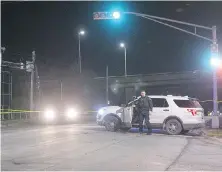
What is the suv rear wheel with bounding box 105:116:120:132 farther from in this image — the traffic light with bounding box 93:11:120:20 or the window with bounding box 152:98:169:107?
the traffic light with bounding box 93:11:120:20

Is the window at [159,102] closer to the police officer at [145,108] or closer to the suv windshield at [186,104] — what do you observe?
the suv windshield at [186,104]

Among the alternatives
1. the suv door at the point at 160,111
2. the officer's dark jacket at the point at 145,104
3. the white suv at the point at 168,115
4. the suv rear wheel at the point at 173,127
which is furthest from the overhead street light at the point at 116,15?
the suv rear wheel at the point at 173,127

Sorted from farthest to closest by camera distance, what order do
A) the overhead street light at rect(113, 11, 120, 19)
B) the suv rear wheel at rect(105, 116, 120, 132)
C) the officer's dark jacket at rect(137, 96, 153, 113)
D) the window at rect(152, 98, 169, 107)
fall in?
1. the overhead street light at rect(113, 11, 120, 19)
2. the suv rear wheel at rect(105, 116, 120, 132)
3. the window at rect(152, 98, 169, 107)
4. the officer's dark jacket at rect(137, 96, 153, 113)

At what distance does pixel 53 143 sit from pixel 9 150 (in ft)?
6.58

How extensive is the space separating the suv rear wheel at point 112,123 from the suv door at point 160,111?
1.57m

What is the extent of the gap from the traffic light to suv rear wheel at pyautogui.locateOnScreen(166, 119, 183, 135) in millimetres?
6440

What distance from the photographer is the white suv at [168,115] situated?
18.2 meters

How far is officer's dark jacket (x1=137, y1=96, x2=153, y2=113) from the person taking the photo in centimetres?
1769

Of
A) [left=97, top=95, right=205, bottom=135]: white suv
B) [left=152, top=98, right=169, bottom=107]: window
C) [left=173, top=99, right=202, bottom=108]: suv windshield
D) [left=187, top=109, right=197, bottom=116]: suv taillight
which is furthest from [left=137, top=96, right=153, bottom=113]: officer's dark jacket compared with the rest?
[left=187, top=109, right=197, bottom=116]: suv taillight

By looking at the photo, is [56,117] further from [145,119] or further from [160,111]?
[145,119]

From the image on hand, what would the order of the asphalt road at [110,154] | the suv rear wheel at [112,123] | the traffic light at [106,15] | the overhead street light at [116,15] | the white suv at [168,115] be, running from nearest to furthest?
1. the asphalt road at [110,154]
2. the white suv at [168,115]
3. the suv rear wheel at [112,123]
4. the traffic light at [106,15]
5. the overhead street light at [116,15]

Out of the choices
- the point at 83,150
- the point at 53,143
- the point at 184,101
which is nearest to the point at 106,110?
the point at 184,101

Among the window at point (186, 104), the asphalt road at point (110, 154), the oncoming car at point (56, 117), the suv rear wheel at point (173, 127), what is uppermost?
the window at point (186, 104)

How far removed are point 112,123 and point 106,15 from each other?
230 inches
